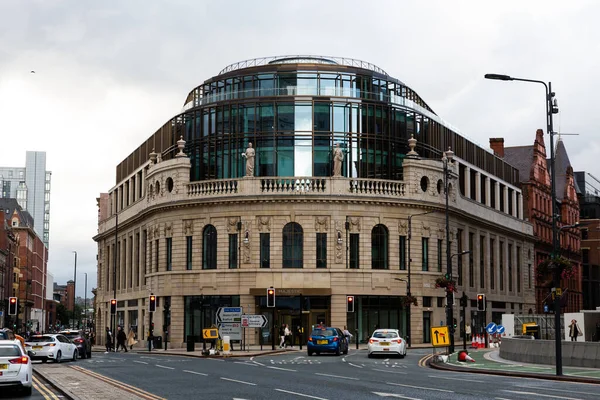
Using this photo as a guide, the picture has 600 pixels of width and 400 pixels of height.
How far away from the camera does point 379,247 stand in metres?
71.8

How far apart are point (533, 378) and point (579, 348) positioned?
219 inches

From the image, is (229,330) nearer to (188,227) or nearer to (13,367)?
(188,227)

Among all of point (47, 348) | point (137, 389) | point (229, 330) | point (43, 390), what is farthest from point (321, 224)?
point (137, 389)

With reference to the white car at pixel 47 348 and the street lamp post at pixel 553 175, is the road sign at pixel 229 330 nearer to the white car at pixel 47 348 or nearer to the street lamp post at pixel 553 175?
the white car at pixel 47 348

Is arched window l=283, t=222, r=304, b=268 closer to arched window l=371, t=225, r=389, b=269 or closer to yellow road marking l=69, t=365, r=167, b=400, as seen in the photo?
arched window l=371, t=225, r=389, b=269

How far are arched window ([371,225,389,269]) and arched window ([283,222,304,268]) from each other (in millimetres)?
5582

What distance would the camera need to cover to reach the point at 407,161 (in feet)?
243

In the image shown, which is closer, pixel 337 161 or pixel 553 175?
pixel 553 175

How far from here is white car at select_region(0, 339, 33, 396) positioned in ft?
79.5

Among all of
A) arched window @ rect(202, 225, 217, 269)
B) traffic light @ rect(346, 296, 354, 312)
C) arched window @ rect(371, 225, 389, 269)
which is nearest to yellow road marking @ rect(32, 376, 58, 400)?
traffic light @ rect(346, 296, 354, 312)

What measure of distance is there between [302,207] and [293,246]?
298 cm

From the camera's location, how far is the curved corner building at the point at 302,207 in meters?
70.2

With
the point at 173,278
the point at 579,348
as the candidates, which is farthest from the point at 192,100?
the point at 579,348

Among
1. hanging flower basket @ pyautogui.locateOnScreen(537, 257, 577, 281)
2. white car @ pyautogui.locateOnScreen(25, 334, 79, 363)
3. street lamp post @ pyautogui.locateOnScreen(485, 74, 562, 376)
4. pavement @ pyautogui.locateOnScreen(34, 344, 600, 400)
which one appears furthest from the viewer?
white car @ pyautogui.locateOnScreen(25, 334, 79, 363)
